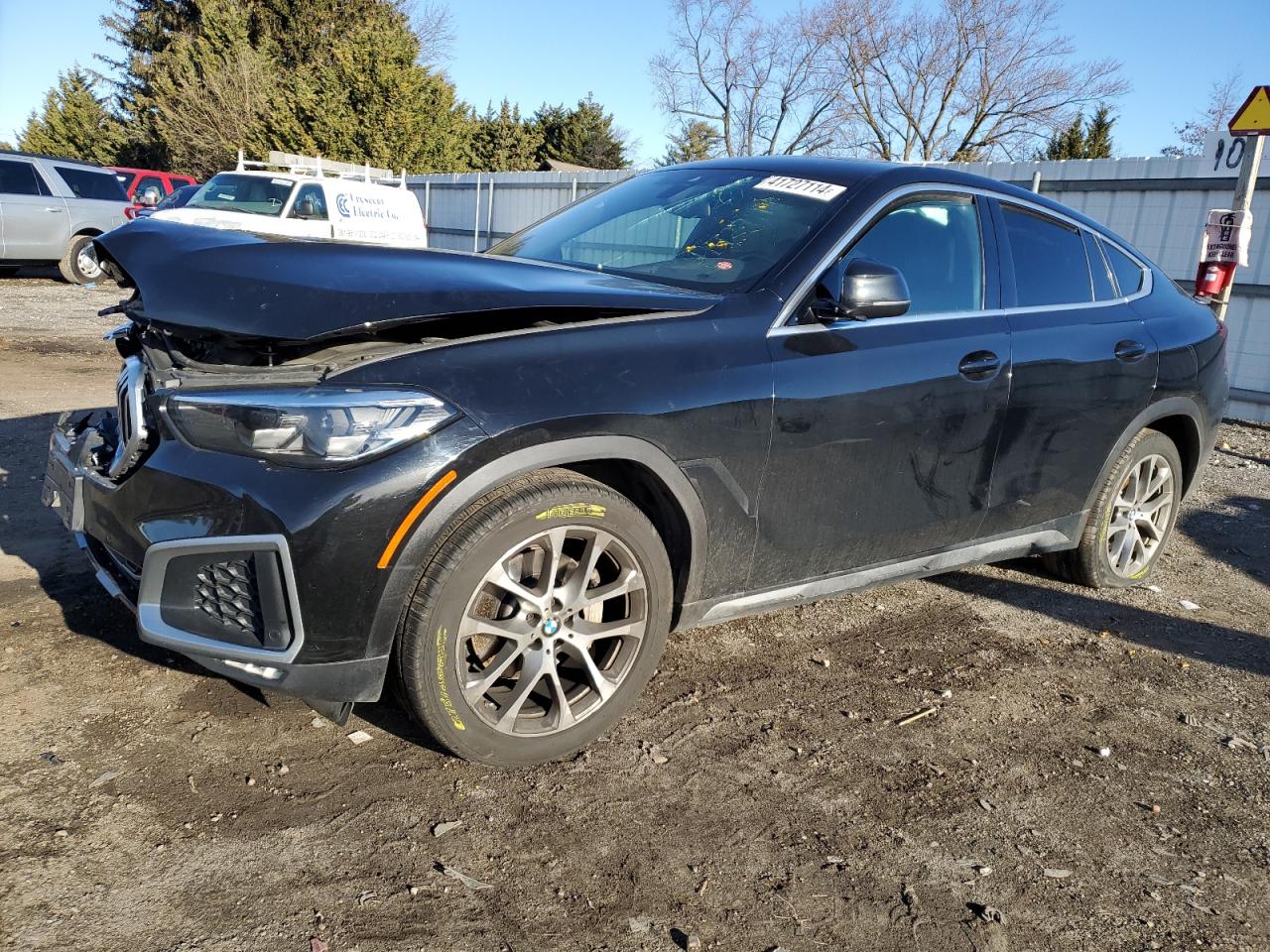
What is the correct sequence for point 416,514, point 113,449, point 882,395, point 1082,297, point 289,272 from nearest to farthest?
point 416,514 → point 289,272 → point 113,449 → point 882,395 → point 1082,297

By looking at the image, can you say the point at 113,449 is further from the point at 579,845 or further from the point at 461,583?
the point at 579,845

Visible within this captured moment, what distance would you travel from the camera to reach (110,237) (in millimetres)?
3121

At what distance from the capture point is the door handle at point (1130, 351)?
415 cm

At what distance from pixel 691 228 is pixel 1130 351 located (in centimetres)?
199

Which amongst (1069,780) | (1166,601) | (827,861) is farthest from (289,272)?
(1166,601)

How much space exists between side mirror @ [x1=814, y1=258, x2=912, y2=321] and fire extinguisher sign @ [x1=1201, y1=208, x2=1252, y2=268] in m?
6.20

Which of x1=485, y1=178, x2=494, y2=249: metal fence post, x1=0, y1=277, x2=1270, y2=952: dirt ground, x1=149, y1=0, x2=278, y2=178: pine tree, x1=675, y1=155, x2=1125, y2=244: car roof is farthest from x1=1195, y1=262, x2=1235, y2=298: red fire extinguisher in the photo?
x1=149, y1=0, x2=278, y2=178: pine tree

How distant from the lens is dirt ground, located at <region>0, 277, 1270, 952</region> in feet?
7.45

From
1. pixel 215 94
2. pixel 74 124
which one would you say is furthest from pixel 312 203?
pixel 74 124

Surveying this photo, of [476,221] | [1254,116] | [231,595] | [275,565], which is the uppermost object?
[1254,116]

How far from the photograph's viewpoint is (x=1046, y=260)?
4078 mm

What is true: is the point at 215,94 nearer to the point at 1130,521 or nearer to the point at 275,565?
the point at 1130,521

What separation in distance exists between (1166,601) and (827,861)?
2980 millimetres

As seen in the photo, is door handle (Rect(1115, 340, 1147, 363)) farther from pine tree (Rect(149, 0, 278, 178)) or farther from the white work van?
pine tree (Rect(149, 0, 278, 178))
